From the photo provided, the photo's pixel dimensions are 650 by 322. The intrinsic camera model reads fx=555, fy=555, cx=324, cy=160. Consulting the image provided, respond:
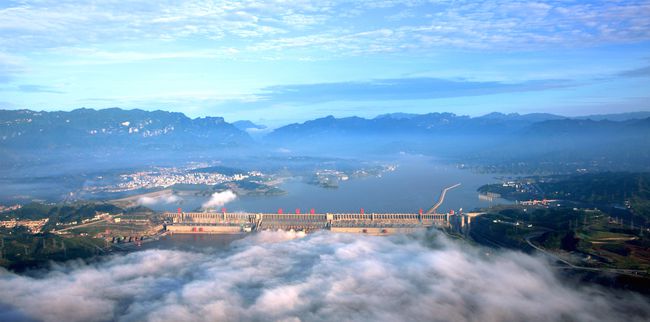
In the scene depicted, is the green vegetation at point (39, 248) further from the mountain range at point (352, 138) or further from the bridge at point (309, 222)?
the mountain range at point (352, 138)

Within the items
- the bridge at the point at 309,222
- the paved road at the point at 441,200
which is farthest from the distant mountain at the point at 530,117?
the bridge at the point at 309,222

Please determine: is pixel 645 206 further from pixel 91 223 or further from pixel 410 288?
pixel 91 223

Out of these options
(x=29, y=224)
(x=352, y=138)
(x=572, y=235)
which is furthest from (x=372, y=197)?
(x=352, y=138)

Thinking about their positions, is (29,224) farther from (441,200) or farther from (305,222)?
(441,200)

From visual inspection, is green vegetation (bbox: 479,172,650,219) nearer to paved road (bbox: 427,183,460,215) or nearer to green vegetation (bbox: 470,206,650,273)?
paved road (bbox: 427,183,460,215)

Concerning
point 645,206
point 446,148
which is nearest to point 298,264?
point 645,206
